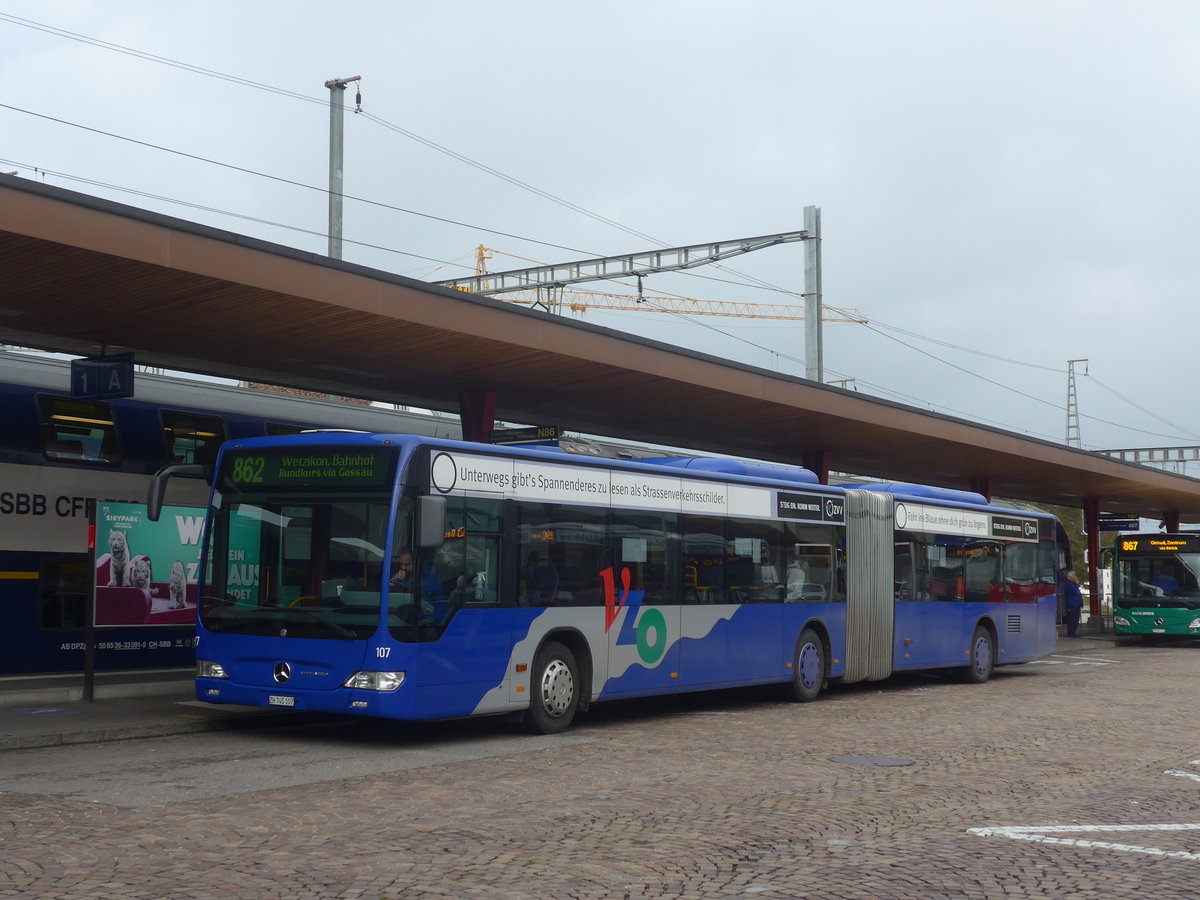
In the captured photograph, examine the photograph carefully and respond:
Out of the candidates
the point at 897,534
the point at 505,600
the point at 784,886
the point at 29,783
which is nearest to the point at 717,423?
the point at 897,534

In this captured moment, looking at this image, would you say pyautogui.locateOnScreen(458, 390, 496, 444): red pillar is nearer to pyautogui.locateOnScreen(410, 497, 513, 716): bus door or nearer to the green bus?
pyautogui.locateOnScreen(410, 497, 513, 716): bus door

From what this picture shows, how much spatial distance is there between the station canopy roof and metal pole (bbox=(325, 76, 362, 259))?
6.88 feet

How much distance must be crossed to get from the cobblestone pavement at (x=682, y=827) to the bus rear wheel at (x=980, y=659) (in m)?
8.16

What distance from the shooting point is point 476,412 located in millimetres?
20094

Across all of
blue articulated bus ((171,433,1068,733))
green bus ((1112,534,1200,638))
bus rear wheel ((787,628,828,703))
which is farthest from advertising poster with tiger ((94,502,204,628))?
green bus ((1112,534,1200,638))

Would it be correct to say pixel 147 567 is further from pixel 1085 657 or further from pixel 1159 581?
pixel 1159 581

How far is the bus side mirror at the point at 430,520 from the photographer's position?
38.8 feet

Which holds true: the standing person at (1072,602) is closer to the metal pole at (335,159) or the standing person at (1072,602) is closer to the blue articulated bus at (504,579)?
the blue articulated bus at (504,579)

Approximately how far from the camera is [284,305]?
47.0ft

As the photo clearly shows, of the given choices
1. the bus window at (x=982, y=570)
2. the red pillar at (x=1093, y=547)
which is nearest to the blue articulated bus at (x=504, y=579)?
the bus window at (x=982, y=570)

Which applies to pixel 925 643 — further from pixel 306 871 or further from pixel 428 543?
pixel 306 871

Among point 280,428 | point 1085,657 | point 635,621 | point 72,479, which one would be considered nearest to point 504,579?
point 635,621

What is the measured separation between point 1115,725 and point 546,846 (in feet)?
30.6

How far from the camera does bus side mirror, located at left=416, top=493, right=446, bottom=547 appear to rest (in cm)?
1183
